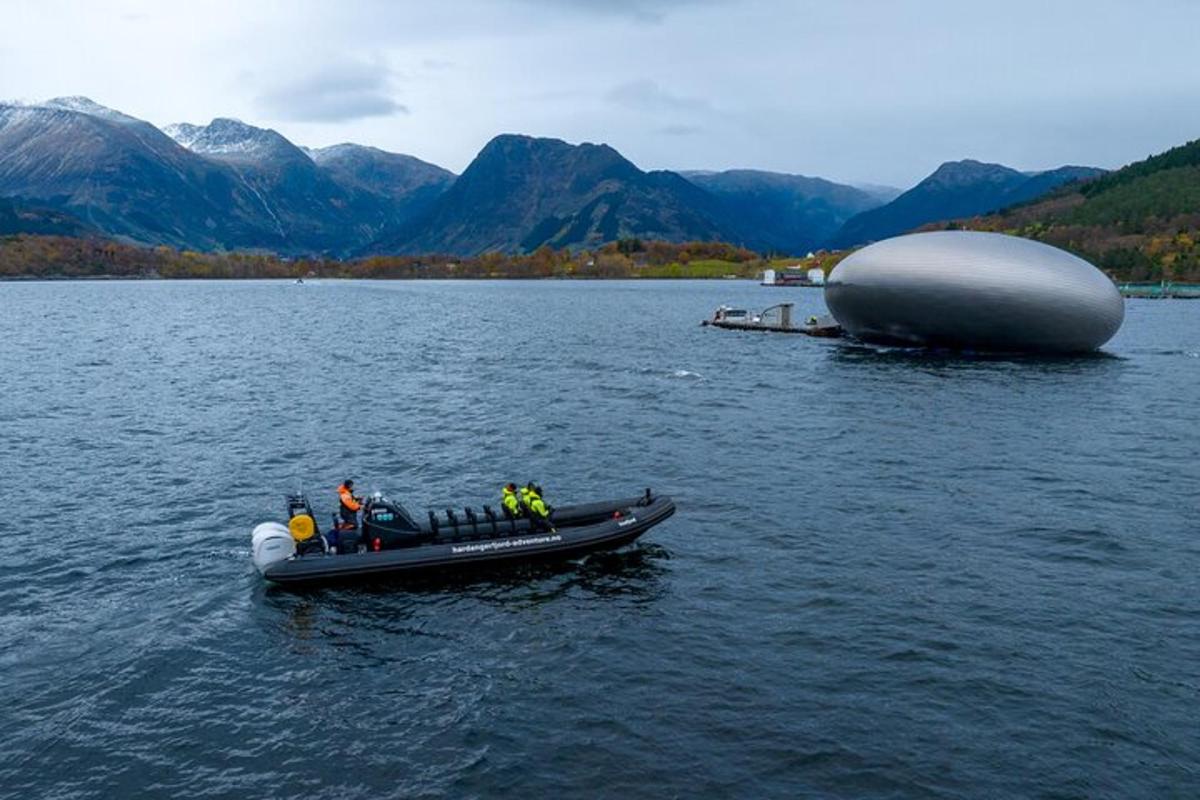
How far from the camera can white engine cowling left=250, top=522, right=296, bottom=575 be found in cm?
2836

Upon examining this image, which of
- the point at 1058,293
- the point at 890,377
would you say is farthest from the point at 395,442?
the point at 1058,293

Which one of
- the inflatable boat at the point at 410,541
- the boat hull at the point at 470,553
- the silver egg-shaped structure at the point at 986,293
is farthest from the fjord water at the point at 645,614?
the silver egg-shaped structure at the point at 986,293

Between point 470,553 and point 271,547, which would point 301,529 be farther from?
point 470,553

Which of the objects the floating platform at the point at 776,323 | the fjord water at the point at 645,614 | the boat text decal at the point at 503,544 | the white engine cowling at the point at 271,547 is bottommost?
the fjord water at the point at 645,614

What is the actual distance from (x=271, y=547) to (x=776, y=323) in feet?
303

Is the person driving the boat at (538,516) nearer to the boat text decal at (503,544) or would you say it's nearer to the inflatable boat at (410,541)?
the inflatable boat at (410,541)

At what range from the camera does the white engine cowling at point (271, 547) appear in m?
28.4

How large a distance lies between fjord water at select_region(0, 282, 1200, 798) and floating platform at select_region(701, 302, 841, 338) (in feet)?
147

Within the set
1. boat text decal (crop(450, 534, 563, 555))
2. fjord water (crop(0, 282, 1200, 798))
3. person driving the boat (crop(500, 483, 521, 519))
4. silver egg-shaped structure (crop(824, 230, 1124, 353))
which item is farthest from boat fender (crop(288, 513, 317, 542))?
silver egg-shaped structure (crop(824, 230, 1124, 353))

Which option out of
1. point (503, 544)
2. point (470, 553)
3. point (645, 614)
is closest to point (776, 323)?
point (503, 544)

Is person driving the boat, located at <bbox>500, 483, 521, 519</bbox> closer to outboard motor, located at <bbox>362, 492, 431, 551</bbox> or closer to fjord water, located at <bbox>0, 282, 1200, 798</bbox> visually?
fjord water, located at <bbox>0, 282, 1200, 798</bbox>

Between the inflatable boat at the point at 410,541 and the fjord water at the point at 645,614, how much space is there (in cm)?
72

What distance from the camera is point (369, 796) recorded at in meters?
17.5

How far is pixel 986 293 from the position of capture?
238ft
